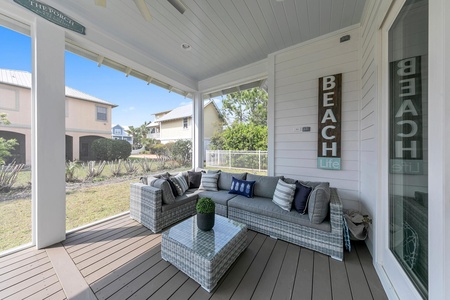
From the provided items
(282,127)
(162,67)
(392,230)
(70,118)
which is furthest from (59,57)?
(392,230)

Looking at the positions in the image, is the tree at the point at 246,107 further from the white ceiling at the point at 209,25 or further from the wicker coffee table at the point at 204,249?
the wicker coffee table at the point at 204,249

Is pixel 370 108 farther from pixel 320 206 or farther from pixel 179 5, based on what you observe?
pixel 179 5

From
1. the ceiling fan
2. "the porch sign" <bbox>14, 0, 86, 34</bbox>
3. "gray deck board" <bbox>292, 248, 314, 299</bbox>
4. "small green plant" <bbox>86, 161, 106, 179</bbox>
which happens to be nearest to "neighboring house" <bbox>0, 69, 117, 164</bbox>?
"small green plant" <bbox>86, 161, 106, 179</bbox>

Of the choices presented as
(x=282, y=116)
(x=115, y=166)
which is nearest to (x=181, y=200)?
(x=115, y=166)

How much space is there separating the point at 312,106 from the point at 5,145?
4412mm

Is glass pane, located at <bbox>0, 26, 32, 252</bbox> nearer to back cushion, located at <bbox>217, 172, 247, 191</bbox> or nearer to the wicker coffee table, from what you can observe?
the wicker coffee table

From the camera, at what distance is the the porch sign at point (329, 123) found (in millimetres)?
2711

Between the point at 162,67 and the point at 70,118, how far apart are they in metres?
1.95

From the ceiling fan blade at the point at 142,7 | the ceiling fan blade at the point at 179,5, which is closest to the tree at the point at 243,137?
the ceiling fan blade at the point at 179,5

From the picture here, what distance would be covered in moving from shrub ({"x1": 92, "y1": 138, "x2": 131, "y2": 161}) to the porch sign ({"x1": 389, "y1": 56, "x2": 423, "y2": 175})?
13.7 feet

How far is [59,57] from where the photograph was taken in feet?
7.45

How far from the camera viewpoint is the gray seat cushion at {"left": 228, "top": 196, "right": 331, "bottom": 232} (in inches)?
83.8

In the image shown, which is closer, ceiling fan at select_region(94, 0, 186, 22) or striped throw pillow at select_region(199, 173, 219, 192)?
ceiling fan at select_region(94, 0, 186, 22)

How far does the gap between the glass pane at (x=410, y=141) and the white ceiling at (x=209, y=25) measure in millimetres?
1171
